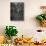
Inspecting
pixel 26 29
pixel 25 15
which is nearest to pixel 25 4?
pixel 25 15

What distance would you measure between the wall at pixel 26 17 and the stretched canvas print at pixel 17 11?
50 millimetres

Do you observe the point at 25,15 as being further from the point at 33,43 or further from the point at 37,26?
the point at 33,43

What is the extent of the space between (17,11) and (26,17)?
18 cm

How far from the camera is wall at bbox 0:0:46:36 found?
9.16 ft

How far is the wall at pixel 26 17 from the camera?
2.79 metres

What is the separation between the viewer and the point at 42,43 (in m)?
2.68

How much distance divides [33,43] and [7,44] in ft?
1.32

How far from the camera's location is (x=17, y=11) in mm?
2791

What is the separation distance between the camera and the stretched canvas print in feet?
9.13

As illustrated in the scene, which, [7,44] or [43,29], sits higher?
[43,29]

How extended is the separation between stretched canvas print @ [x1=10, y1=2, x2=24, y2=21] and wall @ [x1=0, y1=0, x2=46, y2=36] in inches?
1.9

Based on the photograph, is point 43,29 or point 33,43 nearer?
point 33,43

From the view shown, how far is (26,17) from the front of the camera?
9.21 feet

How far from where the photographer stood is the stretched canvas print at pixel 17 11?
9.13ft
